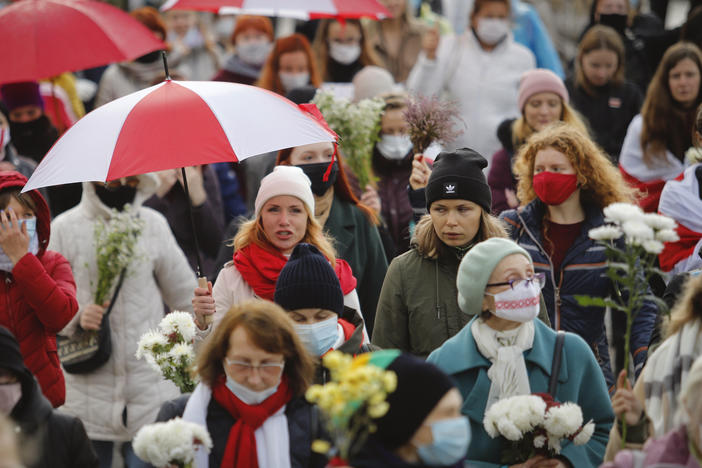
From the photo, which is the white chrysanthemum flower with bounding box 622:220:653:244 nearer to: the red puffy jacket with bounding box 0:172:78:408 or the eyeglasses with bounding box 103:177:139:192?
the red puffy jacket with bounding box 0:172:78:408

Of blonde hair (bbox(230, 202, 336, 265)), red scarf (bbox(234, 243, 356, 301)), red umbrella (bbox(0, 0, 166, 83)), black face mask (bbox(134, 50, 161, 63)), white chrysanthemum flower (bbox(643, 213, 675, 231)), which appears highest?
red umbrella (bbox(0, 0, 166, 83))

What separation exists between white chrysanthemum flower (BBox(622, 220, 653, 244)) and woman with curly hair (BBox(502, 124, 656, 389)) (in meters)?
2.05

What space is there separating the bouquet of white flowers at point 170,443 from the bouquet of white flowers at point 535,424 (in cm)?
134

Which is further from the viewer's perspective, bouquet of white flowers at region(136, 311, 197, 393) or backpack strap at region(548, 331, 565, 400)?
bouquet of white flowers at region(136, 311, 197, 393)

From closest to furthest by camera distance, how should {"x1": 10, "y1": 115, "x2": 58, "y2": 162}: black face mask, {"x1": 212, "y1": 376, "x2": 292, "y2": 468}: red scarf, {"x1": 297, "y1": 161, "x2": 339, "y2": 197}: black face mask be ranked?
1. {"x1": 212, "y1": 376, "x2": 292, "y2": 468}: red scarf
2. {"x1": 297, "y1": 161, "x2": 339, "y2": 197}: black face mask
3. {"x1": 10, "y1": 115, "x2": 58, "y2": 162}: black face mask

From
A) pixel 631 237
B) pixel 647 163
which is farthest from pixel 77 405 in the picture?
pixel 647 163

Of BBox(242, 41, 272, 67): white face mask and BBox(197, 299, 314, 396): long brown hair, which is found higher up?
BBox(242, 41, 272, 67): white face mask

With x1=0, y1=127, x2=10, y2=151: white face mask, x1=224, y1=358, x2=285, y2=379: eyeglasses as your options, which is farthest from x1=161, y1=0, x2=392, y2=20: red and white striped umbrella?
x1=224, y1=358, x2=285, y2=379: eyeglasses

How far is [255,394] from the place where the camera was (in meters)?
4.74

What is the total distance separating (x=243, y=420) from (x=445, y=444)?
3.56 ft

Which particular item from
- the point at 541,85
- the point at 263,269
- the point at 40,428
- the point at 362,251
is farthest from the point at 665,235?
the point at 541,85

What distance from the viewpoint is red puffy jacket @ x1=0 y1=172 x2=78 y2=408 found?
19.6 feet

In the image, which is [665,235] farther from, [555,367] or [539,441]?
[539,441]

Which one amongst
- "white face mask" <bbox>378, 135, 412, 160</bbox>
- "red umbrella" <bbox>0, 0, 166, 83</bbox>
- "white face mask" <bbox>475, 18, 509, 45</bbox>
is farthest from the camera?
"white face mask" <bbox>475, 18, 509, 45</bbox>
